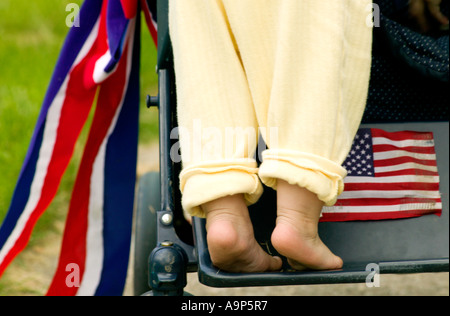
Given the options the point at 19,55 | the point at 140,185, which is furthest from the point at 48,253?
the point at 19,55

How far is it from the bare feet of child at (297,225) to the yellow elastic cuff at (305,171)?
3 centimetres

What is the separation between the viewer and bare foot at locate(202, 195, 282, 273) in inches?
38.0

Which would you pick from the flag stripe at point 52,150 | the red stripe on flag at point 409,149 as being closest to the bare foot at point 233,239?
the red stripe on flag at point 409,149

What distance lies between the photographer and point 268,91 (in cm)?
104

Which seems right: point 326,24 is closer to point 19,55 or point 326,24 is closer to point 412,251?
point 412,251

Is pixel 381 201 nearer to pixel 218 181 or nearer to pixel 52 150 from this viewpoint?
pixel 218 181

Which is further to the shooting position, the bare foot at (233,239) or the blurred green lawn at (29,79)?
the blurred green lawn at (29,79)

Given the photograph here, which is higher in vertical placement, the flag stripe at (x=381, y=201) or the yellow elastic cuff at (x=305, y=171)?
the flag stripe at (x=381, y=201)

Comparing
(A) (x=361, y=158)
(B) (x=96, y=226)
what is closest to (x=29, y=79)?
(B) (x=96, y=226)

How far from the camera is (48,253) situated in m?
1.88

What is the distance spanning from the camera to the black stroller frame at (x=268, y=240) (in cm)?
99

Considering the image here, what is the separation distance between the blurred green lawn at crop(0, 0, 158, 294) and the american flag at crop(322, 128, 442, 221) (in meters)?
1.14

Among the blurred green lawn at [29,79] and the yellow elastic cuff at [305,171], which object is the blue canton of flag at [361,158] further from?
the blurred green lawn at [29,79]

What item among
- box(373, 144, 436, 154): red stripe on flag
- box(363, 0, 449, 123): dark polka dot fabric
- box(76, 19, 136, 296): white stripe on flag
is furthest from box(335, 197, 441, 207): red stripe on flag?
box(76, 19, 136, 296): white stripe on flag
